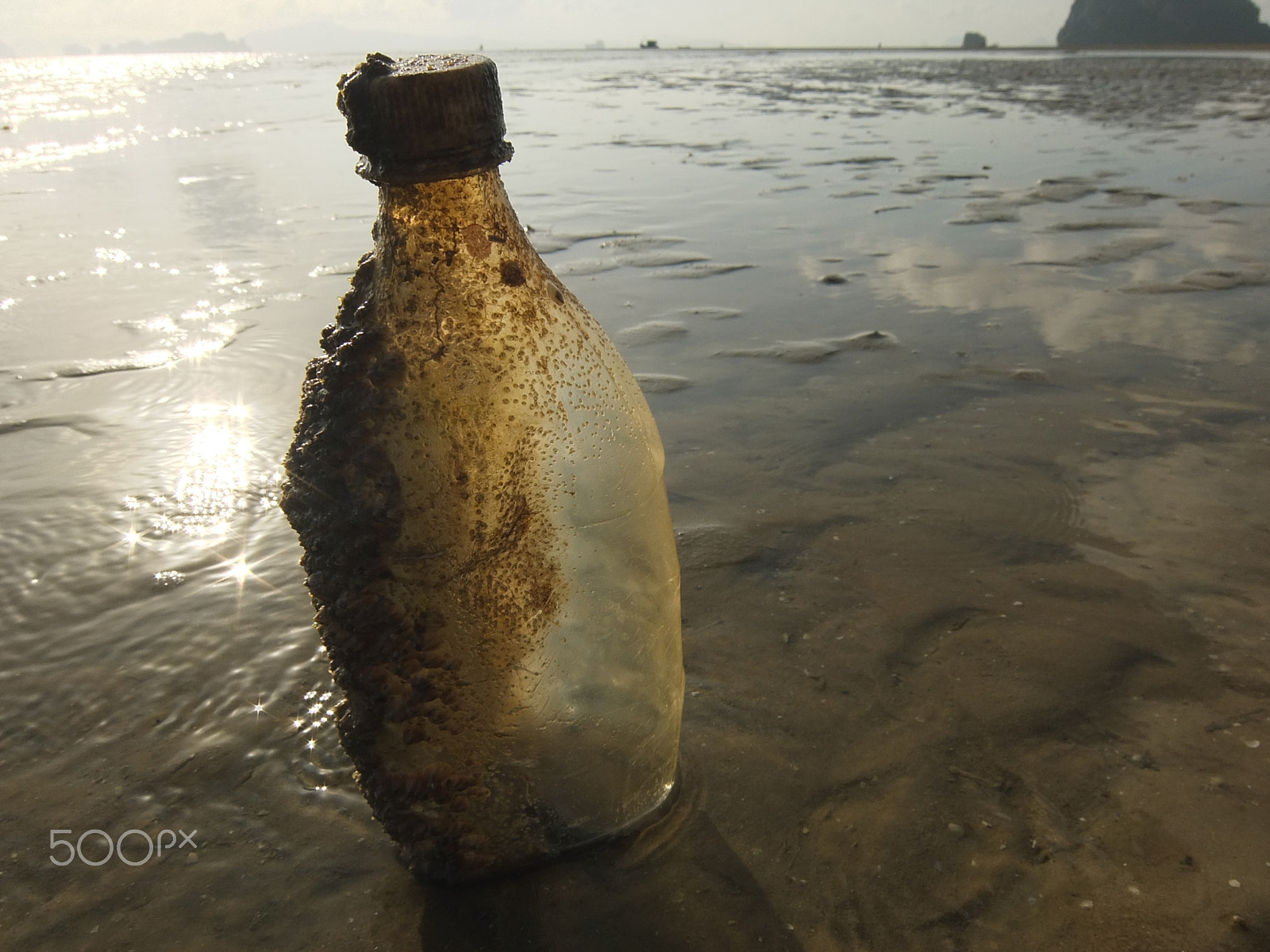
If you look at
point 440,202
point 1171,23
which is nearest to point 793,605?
point 440,202

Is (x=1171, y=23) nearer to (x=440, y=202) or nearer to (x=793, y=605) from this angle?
(x=793, y=605)

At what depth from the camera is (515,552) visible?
3.96 feet

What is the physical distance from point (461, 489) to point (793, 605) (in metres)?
1.18

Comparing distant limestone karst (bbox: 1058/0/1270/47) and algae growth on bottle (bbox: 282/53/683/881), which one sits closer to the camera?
algae growth on bottle (bbox: 282/53/683/881)

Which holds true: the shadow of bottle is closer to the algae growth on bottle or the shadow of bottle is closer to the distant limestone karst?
the algae growth on bottle

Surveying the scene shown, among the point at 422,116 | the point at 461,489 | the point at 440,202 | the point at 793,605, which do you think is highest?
the point at 422,116

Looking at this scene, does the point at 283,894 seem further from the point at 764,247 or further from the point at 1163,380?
the point at 764,247


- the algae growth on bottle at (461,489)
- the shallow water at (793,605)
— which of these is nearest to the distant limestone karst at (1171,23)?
the shallow water at (793,605)

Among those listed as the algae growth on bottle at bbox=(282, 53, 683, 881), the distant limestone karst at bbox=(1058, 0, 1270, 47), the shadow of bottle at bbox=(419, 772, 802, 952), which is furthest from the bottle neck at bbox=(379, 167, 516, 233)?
the distant limestone karst at bbox=(1058, 0, 1270, 47)

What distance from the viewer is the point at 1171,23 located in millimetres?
60125

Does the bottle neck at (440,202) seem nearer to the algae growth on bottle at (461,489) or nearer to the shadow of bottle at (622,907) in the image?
the algae growth on bottle at (461,489)

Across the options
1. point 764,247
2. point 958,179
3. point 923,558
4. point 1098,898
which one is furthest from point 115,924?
point 958,179

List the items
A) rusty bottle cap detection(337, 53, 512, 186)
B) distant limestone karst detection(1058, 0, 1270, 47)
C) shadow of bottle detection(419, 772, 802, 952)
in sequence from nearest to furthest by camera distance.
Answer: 1. rusty bottle cap detection(337, 53, 512, 186)
2. shadow of bottle detection(419, 772, 802, 952)
3. distant limestone karst detection(1058, 0, 1270, 47)

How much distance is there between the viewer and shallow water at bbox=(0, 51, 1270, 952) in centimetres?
143
